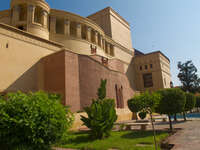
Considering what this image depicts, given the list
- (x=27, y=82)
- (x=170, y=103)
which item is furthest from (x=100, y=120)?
(x=27, y=82)

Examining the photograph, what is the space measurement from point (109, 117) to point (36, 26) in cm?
1876

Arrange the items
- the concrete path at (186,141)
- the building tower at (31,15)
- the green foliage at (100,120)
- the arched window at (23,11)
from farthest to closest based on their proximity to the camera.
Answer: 1. the arched window at (23,11)
2. the building tower at (31,15)
3. the green foliage at (100,120)
4. the concrete path at (186,141)

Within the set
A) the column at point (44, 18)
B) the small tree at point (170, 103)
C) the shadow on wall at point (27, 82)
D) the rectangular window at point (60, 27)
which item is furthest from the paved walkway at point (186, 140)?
the rectangular window at point (60, 27)

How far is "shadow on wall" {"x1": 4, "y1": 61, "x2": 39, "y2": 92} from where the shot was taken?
1662cm

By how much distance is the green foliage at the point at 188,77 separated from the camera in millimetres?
42412

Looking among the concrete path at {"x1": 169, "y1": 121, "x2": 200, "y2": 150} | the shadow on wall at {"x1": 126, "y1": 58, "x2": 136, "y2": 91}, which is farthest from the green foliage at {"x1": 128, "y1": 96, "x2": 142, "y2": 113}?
the shadow on wall at {"x1": 126, "y1": 58, "x2": 136, "y2": 91}

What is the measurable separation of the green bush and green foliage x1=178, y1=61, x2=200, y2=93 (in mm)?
45598

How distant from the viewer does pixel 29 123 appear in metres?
4.30

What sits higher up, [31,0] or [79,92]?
[31,0]

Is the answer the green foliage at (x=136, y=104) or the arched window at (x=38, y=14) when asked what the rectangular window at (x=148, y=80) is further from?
the arched window at (x=38, y=14)

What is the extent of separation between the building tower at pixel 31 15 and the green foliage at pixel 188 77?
38.3m

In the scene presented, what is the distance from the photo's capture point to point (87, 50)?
28516mm

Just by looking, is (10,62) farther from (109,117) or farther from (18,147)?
(18,147)

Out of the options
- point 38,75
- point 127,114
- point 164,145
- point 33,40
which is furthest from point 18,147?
point 127,114
